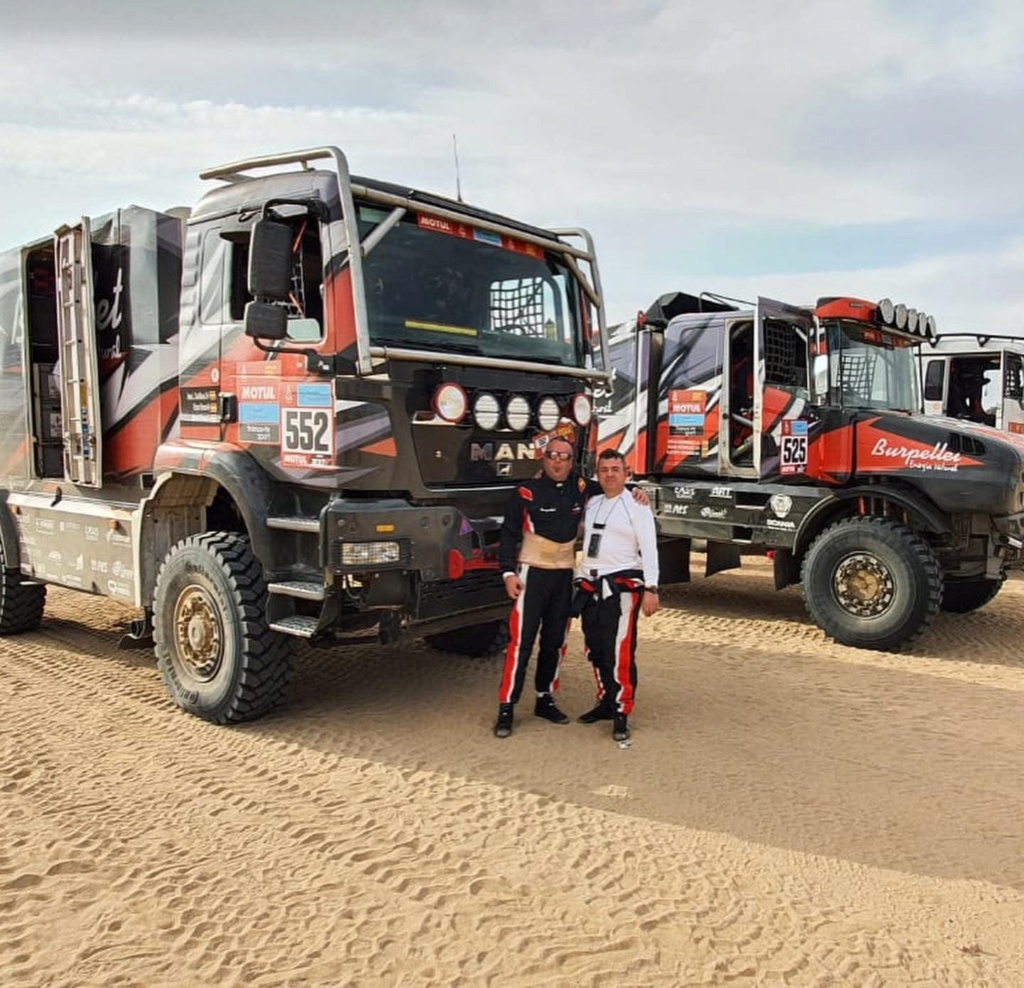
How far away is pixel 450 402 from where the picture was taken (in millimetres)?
4828

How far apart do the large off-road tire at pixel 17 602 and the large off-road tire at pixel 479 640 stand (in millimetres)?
3304

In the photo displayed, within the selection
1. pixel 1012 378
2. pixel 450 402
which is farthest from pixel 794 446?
pixel 1012 378

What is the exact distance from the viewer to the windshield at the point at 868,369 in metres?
7.82

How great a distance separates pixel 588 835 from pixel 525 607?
153cm

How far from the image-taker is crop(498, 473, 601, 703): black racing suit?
502cm

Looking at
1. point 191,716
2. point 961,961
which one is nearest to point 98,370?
point 191,716

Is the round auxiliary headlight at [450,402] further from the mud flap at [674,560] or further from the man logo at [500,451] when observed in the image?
the mud flap at [674,560]

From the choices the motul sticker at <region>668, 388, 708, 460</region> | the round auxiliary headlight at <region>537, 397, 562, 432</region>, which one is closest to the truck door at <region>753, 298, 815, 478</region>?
the motul sticker at <region>668, 388, 708, 460</region>

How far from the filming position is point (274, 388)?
484 cm

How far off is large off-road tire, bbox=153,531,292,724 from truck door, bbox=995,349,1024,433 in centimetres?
1047

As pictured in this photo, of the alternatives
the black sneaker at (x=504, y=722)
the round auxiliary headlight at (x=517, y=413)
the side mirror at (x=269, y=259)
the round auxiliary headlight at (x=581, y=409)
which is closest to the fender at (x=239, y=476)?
the side mirror at (x=269, y=259)

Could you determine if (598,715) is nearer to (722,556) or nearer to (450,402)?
(450,402)

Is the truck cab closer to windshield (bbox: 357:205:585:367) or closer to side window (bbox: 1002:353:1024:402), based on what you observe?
side window (bbox: 1002:353:1024:402)

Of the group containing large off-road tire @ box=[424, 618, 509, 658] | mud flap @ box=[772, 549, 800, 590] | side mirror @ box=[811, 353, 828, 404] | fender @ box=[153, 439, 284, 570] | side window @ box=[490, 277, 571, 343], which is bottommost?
large off-road tire @ box=[424, 618, 509, 658]
